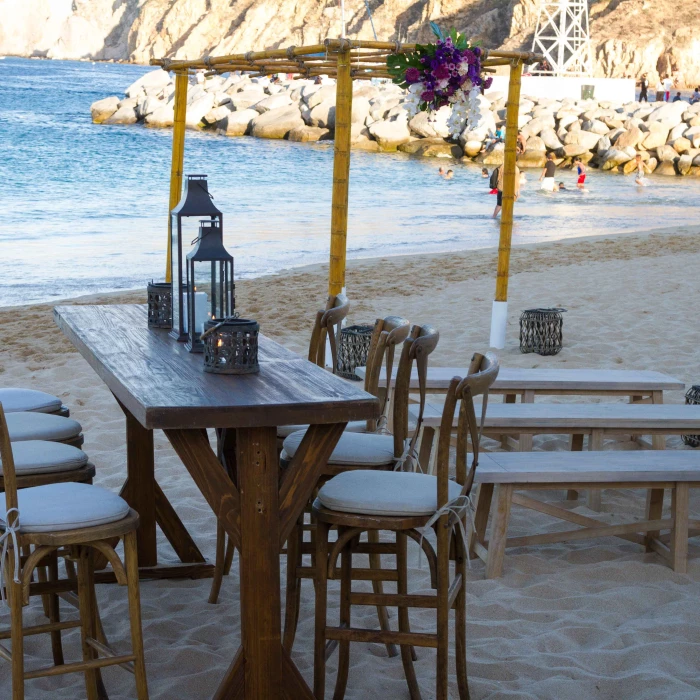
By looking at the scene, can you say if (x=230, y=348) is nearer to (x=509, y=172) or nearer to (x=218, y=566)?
(x=218, y=566)

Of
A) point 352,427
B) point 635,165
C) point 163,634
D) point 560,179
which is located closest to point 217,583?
point 163,634

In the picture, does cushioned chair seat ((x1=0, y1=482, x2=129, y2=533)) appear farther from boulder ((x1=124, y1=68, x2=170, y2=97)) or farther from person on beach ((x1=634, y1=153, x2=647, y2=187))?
boulder ((x1=124, y1=68, x2=170, y2=97))

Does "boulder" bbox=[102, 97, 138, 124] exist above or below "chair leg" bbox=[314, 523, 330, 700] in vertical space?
above

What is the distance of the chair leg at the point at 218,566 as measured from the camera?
3080 millimetres

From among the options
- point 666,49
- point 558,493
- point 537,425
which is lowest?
point 558,493

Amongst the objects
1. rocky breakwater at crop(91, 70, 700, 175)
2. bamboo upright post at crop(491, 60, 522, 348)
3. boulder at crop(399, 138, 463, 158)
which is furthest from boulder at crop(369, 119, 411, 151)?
bamboo upright post at crop(491, 60, 522, 348)

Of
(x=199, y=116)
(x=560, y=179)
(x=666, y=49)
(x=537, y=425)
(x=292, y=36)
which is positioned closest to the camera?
(x=537, y=425)

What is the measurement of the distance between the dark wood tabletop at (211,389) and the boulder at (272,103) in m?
33.9

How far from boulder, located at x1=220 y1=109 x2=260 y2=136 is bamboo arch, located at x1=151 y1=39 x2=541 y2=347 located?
29046mm

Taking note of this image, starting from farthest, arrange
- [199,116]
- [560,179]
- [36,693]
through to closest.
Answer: [199,116] → [560,179] → [36,693]

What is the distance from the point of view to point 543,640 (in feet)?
9.52

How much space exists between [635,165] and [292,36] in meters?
66.2

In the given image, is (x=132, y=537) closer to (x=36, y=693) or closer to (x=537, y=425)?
(x=36, y=693)

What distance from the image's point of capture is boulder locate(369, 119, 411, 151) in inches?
1201
